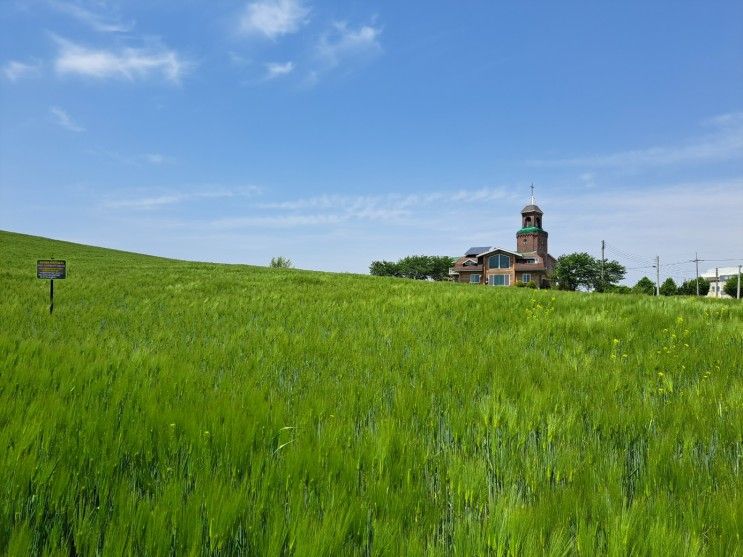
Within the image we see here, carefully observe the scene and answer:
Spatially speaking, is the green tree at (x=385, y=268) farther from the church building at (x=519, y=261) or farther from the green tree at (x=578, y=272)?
the green tree at (x=578, y=272)

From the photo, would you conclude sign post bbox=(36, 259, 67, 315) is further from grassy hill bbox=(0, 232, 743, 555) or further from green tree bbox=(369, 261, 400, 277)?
green tree bbox=(369, 261, 400, 277)

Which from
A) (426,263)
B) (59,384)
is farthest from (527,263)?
(59,384)

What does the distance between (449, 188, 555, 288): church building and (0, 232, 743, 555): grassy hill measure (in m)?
71.9

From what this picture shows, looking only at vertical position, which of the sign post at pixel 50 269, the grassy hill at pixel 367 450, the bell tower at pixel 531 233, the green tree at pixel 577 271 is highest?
the bell tower at pixel 531 233

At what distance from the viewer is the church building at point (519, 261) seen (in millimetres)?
79750

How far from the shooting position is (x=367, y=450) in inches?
79.9

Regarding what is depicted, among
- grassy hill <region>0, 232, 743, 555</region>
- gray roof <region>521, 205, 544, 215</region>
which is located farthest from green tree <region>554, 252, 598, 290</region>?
grassy hill <region>0, 232, 743, 555</region>

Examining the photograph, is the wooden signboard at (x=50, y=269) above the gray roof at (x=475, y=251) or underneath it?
underneath

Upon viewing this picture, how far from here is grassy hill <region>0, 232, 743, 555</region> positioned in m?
1.36

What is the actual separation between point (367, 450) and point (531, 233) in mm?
97689

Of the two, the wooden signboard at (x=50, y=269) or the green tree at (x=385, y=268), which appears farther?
the green tree at (x=385, y=268)

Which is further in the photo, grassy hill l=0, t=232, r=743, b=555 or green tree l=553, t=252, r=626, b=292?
green tree l=553, t=252, r=626, b=292

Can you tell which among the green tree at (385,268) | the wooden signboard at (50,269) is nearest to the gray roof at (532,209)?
the green tree at (385,268)

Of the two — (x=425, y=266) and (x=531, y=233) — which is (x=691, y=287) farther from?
(x=425, y=266)
